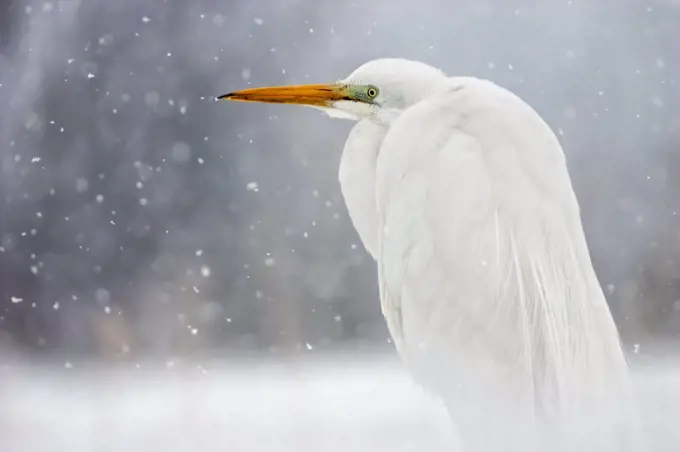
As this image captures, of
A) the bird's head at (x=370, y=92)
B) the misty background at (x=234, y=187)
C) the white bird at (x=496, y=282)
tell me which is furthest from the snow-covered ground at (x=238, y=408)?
the bird's head at (x=370, y=92)

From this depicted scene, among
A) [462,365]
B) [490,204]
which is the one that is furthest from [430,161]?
[462,365]

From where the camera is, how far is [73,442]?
1.79 metres

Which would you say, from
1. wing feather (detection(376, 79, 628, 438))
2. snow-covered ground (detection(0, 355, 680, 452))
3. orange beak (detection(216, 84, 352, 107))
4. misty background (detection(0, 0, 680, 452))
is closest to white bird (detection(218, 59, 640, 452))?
wing feather (detection(376, 79, 628, 438))

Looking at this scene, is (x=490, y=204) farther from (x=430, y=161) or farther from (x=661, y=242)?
(x=661, y=242)

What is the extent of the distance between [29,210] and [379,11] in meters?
1.33

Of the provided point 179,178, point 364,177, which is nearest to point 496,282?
point 364,177

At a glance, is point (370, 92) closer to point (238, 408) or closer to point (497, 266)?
point (497, 266)

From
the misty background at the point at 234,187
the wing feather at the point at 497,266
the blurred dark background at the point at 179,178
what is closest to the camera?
the wing feather at the point at 497,266

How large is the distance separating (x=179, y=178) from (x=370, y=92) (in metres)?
1.07

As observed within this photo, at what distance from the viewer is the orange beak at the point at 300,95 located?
131 cm

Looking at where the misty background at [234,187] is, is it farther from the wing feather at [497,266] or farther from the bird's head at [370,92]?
the wing feather at [497,266]

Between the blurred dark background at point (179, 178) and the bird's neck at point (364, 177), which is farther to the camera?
the blurred dark background at point (179, 178)

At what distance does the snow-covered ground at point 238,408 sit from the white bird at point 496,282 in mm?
509

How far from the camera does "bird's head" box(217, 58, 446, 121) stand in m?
1.25
